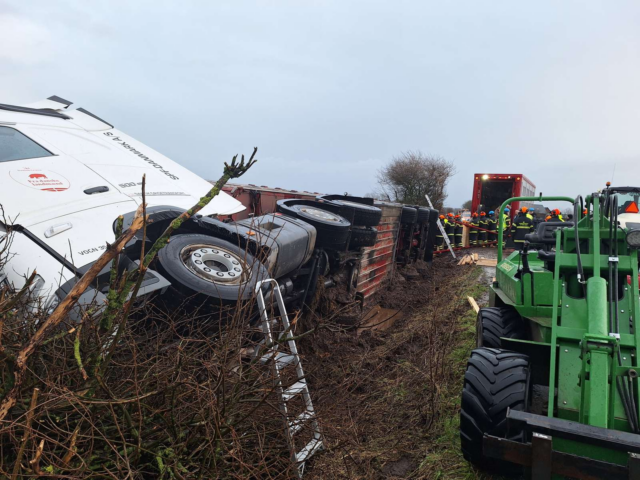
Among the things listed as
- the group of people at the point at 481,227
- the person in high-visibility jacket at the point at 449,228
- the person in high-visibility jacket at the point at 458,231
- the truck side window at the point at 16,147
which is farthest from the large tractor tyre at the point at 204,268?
the person in high-visibility jacket at the point at 458,231

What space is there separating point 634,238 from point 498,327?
1466 mm

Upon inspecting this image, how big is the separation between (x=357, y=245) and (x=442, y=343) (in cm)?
176

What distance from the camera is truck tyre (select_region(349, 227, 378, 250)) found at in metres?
6.59

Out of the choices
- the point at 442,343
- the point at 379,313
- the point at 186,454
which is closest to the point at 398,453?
the point at 186,454

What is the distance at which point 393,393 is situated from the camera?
4582mm

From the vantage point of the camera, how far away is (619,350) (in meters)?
2.88

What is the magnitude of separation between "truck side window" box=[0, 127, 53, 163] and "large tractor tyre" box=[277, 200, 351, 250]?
8.77 ft

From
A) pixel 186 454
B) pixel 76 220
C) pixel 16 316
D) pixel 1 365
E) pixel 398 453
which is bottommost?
pixel 398 453

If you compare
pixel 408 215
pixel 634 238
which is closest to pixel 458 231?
pixel 408 215

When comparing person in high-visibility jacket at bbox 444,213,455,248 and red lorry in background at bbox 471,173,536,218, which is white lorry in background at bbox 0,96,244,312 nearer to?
person in high-visibility jacket at bbox 444,213,455,248

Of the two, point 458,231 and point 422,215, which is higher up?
point 458,231

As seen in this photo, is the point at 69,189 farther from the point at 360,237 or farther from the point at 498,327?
the point at 498,327

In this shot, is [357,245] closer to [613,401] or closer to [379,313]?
[379,313]

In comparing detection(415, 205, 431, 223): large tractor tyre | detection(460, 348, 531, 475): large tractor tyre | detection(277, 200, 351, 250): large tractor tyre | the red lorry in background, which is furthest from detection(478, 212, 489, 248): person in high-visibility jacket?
detection(460, 348, 531, 475): large tractor tyre
